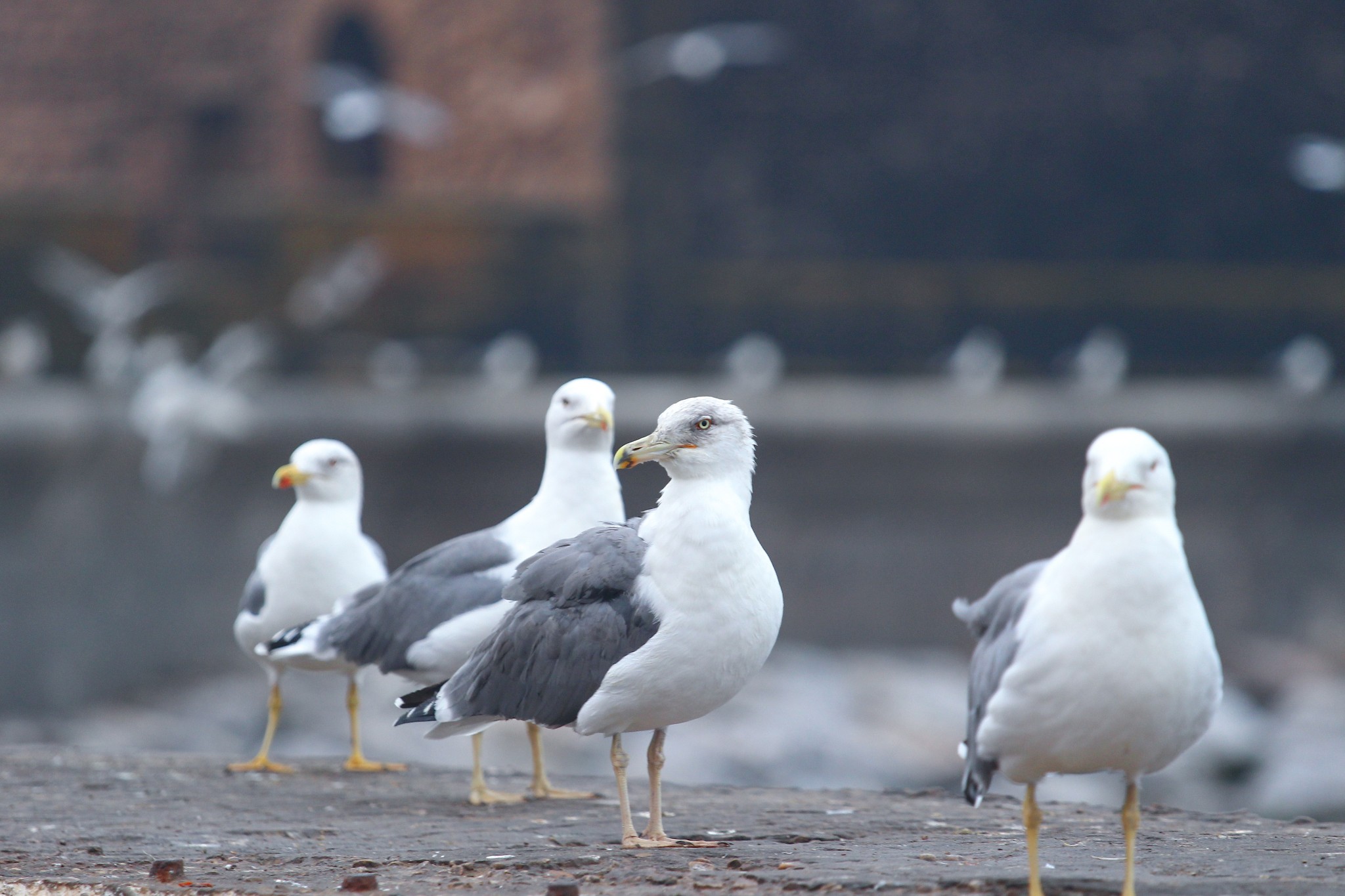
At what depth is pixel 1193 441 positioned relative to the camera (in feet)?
48.5

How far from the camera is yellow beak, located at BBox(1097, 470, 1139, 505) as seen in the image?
3277 mm

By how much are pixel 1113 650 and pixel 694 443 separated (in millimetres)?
1404

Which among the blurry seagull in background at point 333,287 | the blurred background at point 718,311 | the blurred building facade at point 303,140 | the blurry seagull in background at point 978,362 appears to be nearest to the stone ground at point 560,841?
the blurred background at point 718,311

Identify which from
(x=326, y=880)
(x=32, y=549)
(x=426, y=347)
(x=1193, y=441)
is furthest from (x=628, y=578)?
(x=426, y=347)

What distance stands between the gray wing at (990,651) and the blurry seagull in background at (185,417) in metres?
10.6

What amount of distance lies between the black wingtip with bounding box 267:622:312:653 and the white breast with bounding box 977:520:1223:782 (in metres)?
3.02

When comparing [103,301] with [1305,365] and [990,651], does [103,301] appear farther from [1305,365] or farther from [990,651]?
[990,651]

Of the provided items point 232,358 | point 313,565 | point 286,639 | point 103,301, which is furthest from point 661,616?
point 103,301

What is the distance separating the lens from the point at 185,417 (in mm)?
13211

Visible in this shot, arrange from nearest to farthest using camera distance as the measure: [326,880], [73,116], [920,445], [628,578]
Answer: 1. [326,880]
2. [628,578]
3. [920,445]
4. [73,116]

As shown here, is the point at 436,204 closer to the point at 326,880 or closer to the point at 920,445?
the point at 920,445

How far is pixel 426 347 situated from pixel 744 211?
3871mm

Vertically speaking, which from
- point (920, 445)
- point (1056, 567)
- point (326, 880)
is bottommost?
point (326, 880)

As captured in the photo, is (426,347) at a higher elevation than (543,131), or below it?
below
